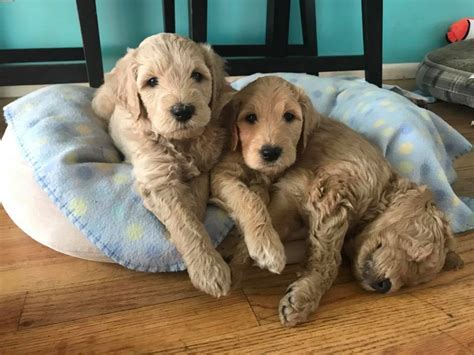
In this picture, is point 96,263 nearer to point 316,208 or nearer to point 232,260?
point 232,260

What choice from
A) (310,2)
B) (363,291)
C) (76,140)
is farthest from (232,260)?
(310,2)

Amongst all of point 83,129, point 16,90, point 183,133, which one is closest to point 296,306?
point 183,133

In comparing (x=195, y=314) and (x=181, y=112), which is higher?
(x=181, y=112)

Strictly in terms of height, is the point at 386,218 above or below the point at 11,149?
below

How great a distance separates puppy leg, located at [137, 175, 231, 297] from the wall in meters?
2.04

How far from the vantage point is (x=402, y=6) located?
3.97 meters

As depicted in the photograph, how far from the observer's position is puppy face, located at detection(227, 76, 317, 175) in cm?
146

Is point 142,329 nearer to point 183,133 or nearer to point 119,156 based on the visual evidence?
point 183,133

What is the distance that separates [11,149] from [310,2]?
2324 millimetres

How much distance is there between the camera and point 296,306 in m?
1.34

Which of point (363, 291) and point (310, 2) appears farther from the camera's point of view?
point (310, 2)

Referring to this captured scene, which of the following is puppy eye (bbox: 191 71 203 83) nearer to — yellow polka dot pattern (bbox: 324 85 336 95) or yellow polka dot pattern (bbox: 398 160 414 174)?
yellow polka dot pattern (bbox: 398 160 414 174)

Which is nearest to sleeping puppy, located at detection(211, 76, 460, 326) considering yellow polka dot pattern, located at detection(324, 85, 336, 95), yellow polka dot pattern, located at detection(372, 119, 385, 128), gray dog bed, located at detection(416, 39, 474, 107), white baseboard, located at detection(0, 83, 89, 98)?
yellow polka dot pattern, located at detection(372, 119, 385, 128)

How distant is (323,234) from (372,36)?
188 centimetres
